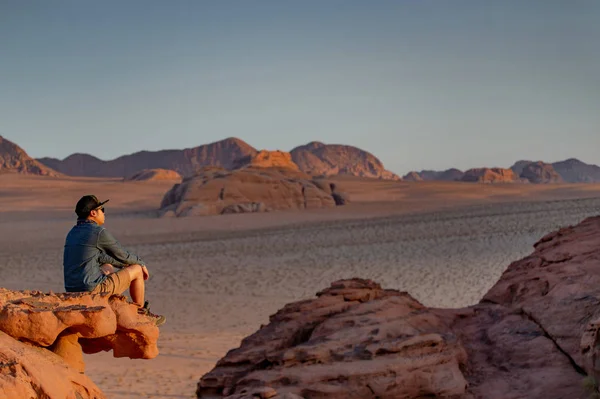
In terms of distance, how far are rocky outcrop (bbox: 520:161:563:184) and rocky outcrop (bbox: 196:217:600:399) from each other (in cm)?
12249

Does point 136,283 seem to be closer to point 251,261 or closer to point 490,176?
point 251,261

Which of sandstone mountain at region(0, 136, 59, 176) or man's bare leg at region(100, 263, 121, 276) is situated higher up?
sandstone mountain at region(0, 136, 59, 176)

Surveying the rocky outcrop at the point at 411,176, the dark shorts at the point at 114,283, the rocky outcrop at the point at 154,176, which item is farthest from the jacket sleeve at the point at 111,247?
the rocky outcrop at the point at 411,176

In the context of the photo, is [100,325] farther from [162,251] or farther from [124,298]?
[162,251]

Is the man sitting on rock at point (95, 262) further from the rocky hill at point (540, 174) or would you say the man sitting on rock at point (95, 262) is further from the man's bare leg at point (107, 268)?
the rocky hill at point (540, 174)

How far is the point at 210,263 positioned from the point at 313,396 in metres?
16.9

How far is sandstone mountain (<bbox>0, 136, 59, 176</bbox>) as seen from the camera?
455ft

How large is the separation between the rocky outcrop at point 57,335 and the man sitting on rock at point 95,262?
0.22 metres

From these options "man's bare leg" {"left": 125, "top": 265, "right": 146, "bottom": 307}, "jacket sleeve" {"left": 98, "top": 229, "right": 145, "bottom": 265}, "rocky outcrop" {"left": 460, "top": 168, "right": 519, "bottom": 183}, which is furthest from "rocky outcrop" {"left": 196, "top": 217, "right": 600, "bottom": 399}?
"rocky outcrop" {"left": 460, "top": 168, "right": 519, "bottom": 183}

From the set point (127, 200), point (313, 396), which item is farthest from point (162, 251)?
point (127, 200)

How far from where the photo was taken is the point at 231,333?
12.7 metres

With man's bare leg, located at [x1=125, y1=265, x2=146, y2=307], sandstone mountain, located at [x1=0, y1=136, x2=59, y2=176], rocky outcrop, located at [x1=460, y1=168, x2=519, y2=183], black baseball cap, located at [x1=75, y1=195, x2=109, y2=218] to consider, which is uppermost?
sandstone mountain, located at [x1=0, y1=136, x2=59, y2=176]

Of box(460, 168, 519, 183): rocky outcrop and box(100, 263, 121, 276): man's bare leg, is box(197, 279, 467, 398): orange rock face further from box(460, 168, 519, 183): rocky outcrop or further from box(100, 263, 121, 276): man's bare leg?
box(460, 168, 519, 183): rocky outcrop

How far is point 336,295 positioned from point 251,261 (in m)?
14.4
